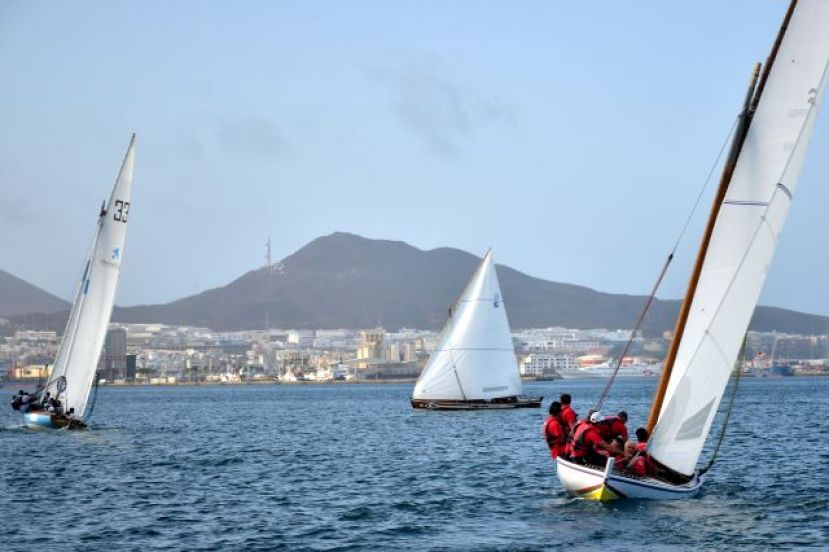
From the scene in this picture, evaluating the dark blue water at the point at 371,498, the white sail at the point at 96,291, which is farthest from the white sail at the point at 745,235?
the white sail at the point at 96,291

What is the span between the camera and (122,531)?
33781 millimetres

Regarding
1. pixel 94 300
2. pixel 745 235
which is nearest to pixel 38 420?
pixel 94 300

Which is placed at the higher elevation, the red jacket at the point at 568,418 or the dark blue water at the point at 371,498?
the red jacket at the point at 568,418

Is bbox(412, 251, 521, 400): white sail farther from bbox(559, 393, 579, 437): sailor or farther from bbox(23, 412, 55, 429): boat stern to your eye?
bbox(559, 393, 579, 437): sailor

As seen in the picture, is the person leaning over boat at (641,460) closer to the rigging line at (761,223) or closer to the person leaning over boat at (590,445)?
the person leaning over boat at (590,445)

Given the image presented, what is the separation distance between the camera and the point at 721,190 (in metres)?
32.2

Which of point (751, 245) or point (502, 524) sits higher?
point (751, 245)

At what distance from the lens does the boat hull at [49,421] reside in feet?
229

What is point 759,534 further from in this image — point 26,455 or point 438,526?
point 26,455

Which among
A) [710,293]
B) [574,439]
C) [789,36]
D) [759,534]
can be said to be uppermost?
[789,36]

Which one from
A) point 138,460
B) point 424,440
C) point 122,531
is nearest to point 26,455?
point 138,460

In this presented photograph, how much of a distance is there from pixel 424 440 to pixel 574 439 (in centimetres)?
3304

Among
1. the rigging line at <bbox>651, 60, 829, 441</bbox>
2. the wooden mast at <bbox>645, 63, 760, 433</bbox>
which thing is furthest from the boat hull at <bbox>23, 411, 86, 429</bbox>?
the rigging line at <bbox>651, 60, 829, 441</bbox>

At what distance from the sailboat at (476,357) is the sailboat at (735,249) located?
57.7 m
